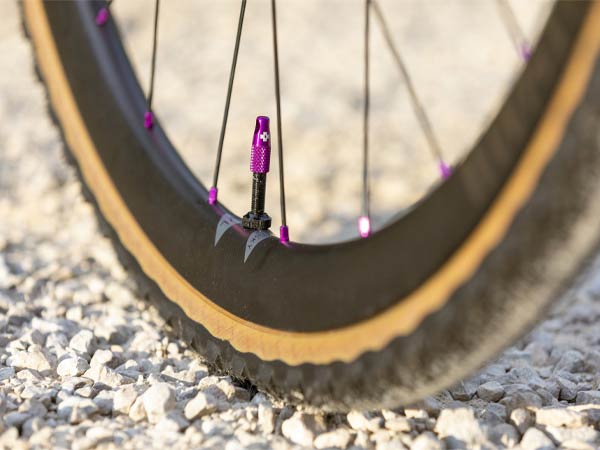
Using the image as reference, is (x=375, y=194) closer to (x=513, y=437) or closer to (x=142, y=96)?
(x=142, y=96)

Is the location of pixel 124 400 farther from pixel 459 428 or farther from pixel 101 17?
pixel 101 17

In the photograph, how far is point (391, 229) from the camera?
2.94 feet

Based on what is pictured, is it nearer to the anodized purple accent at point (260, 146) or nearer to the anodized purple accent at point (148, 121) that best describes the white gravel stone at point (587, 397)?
the anodized purple accent at point (260, 146)

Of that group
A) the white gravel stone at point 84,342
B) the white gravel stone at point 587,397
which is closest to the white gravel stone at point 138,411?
the white gravel stone at point 84,342

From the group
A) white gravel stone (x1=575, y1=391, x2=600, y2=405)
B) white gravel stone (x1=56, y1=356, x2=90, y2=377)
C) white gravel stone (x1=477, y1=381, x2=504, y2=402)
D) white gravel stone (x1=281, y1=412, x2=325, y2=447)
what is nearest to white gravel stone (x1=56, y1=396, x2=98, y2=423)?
white gravel stone (x1=56, y1=356, x2=90, y2=377)

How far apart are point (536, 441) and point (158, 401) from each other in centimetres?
39

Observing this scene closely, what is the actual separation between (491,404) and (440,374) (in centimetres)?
26

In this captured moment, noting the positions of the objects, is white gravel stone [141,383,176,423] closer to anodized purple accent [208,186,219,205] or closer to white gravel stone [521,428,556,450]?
anodized purple accent [208,186,219,205]

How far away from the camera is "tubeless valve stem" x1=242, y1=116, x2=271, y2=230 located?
110 cm

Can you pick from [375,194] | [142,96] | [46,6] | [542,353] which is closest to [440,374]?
[542,353]

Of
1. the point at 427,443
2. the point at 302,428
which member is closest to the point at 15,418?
the point at 302,428

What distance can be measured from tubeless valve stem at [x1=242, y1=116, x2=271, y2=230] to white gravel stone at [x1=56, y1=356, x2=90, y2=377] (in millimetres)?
260

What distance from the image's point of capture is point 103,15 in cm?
136

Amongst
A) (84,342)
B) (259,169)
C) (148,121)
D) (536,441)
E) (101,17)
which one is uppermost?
(101,17)
